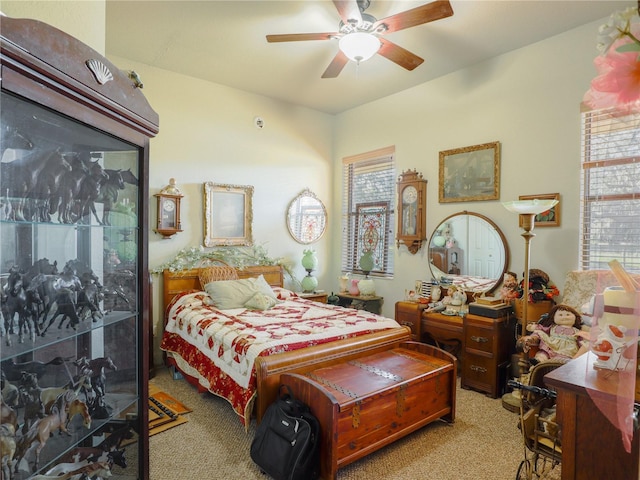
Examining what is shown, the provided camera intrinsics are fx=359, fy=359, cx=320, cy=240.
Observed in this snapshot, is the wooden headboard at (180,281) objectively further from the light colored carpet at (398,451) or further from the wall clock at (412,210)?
the wall clock at (412,210)

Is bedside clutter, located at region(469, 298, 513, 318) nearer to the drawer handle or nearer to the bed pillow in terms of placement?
the drawer handle

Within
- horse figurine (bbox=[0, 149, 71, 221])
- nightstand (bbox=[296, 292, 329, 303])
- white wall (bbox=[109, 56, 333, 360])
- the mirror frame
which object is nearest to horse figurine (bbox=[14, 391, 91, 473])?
horse figurine (bbox=[0, 149, 71, 221])

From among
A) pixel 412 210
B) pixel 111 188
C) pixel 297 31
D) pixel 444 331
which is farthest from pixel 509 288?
pixel 111 188

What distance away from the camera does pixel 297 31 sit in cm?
312

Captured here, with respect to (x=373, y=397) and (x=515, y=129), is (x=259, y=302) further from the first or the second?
(x=515, y=129)

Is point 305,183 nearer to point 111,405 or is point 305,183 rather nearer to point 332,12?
point 332,12

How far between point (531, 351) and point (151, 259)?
3673mm

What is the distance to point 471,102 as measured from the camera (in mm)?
3771

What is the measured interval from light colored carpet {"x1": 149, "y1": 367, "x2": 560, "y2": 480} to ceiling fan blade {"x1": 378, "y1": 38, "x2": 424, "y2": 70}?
2.79 m

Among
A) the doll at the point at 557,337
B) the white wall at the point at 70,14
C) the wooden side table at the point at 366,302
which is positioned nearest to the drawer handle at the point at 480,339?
the doll at the point at 557,337

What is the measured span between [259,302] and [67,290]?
2.40m

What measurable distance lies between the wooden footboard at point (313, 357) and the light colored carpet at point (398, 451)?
0.30m

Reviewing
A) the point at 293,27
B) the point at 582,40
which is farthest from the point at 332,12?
the point at 582,40

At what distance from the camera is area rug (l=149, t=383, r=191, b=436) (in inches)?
100
